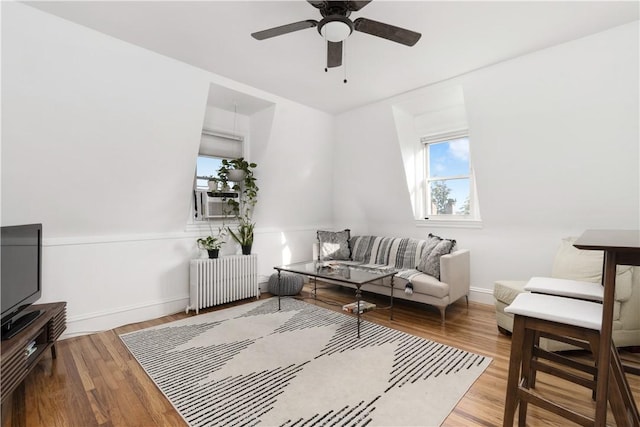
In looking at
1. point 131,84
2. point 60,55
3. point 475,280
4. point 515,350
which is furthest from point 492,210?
point 60,55

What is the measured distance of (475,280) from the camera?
402cm

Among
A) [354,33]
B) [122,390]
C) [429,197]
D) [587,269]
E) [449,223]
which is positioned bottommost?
[122,390]

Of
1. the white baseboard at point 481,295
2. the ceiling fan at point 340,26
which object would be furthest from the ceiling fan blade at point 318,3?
the white baseboard at point 481,295

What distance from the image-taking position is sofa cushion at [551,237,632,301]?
8.01 feet

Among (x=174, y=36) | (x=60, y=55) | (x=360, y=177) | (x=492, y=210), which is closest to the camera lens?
(x=60, y=55)

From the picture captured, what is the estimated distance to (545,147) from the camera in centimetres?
310

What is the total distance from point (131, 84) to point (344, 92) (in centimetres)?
233

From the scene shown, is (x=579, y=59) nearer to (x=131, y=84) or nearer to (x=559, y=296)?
(x=559, y=296)

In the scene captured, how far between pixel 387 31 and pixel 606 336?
2042 mm

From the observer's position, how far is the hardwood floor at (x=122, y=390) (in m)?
1.80

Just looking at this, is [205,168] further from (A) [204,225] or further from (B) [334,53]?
(B) [334,53]

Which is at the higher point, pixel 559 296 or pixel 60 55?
pixel 60 55

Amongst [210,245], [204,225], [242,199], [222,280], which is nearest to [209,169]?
[242,199]

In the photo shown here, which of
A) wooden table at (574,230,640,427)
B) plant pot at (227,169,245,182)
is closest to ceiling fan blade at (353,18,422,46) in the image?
wooden table at (574,230,640,427)
